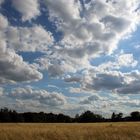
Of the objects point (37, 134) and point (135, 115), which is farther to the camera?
point (135, 115)

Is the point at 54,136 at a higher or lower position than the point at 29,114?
lower

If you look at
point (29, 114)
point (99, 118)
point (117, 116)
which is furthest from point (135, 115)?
point (29, 114)

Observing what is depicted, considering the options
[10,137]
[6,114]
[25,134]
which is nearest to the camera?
[10,137]

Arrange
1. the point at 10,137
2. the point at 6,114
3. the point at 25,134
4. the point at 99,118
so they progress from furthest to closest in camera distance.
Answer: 1. the point at 99,118
2. the point at 6,114
3. the point at 25,134
4. the point at 10,137

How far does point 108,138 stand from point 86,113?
103236 mm

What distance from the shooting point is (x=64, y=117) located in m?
110

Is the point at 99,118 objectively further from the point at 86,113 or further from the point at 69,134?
the point at 69,134

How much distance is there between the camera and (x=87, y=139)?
2083cm

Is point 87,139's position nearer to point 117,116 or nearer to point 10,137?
point 10,137

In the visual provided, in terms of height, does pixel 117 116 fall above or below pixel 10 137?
above

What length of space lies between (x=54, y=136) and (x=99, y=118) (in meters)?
103

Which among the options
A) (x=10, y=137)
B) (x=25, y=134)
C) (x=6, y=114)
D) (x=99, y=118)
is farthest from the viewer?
(x=99, y=118)

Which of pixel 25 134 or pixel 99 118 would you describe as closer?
pixel 25 134

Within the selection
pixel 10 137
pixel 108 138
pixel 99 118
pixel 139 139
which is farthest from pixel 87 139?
pixel 99 118
